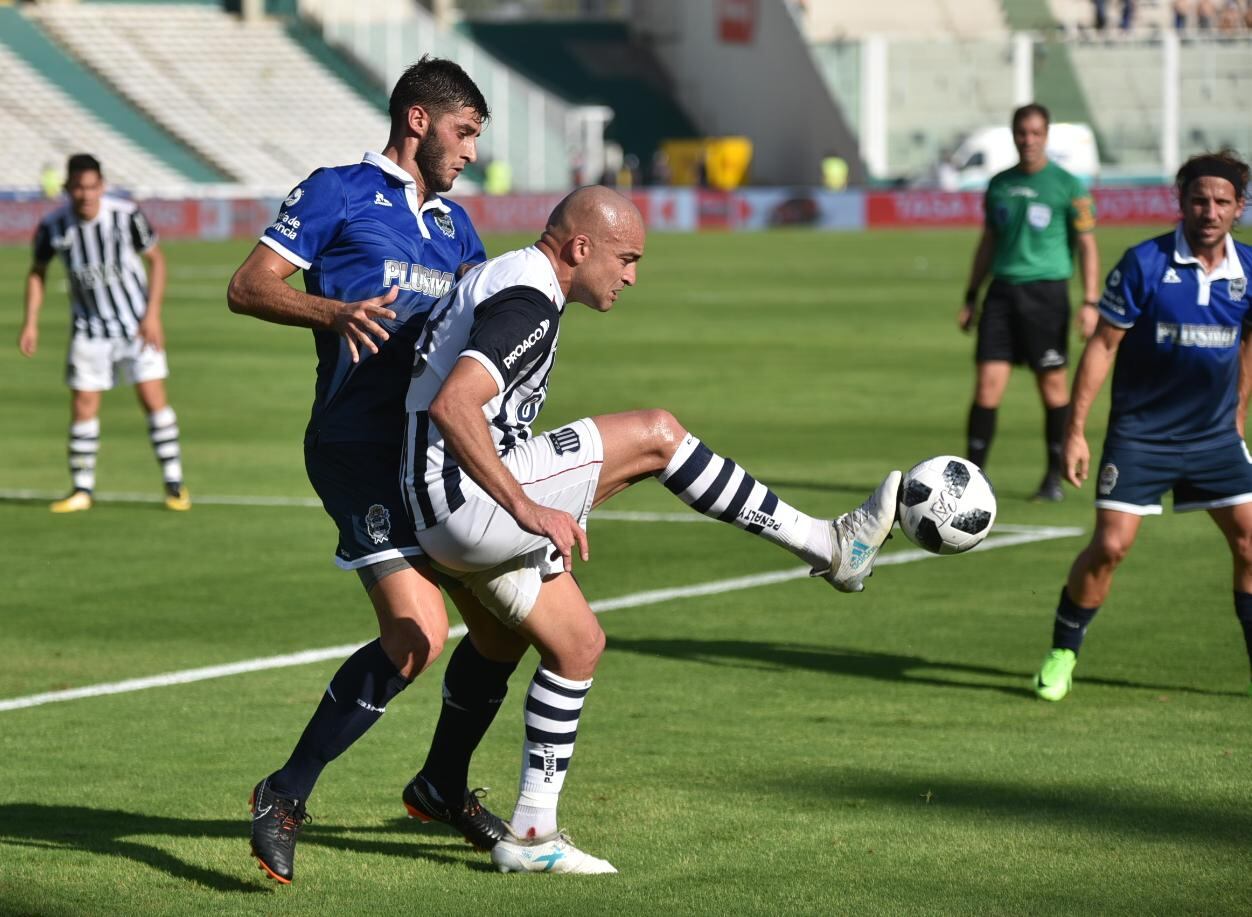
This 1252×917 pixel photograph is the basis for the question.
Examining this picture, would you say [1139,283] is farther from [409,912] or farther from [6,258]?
[6,258]

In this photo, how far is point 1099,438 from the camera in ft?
55.2

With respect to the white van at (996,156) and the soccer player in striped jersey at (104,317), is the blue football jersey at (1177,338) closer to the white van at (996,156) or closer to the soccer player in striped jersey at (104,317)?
the soccer player in striped jersey at (104,317)

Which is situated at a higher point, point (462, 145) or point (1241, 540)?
point (462, 145)

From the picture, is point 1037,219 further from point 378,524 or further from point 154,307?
point 378,524

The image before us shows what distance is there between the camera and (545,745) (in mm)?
5773

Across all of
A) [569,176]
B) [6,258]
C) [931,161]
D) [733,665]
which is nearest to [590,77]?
[569,176]

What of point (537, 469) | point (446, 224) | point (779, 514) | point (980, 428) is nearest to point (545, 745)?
point (537, 469)

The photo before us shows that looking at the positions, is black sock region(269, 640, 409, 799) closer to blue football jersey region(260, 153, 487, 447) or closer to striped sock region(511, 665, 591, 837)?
striped sock region(511, 665, 591, 837)

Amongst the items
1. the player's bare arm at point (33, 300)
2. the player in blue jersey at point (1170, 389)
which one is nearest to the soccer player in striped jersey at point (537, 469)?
the player in blue jersey at point (1170, 389)

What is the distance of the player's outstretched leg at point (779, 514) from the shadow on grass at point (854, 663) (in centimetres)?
243

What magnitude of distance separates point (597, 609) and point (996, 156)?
4789 centimetres

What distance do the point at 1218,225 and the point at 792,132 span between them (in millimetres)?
59468

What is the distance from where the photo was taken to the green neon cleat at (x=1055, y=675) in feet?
26.6

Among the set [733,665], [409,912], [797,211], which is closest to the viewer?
[409,912]
